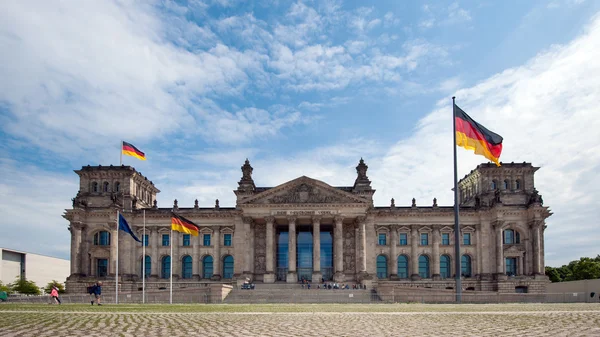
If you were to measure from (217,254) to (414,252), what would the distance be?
3025 cm

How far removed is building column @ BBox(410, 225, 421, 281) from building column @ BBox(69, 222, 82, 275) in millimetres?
50075

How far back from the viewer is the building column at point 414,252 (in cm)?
9050

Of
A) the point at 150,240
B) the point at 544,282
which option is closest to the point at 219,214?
the point at 150,240

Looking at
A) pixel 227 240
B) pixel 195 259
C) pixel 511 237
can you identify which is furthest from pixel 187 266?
pixel 511 237

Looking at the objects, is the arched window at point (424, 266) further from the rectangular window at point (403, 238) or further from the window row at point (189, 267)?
the window row at point (189, 267)

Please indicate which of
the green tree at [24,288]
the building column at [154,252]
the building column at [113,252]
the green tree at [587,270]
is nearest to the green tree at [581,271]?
the green tree at [587,270]

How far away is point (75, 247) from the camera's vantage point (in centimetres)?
8831

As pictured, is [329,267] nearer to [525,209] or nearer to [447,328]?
[525,209]

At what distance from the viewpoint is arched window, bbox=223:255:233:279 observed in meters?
92.2

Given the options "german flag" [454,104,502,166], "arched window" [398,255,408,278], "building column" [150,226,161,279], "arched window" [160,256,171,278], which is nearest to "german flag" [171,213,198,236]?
"building column" [150,226,161,279]

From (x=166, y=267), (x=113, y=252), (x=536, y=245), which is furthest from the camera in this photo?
(x=166, y=267)

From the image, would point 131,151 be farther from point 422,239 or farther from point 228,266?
point 422,239

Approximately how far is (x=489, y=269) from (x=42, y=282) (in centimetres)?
9532

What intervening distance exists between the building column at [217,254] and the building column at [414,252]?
2932 cm
